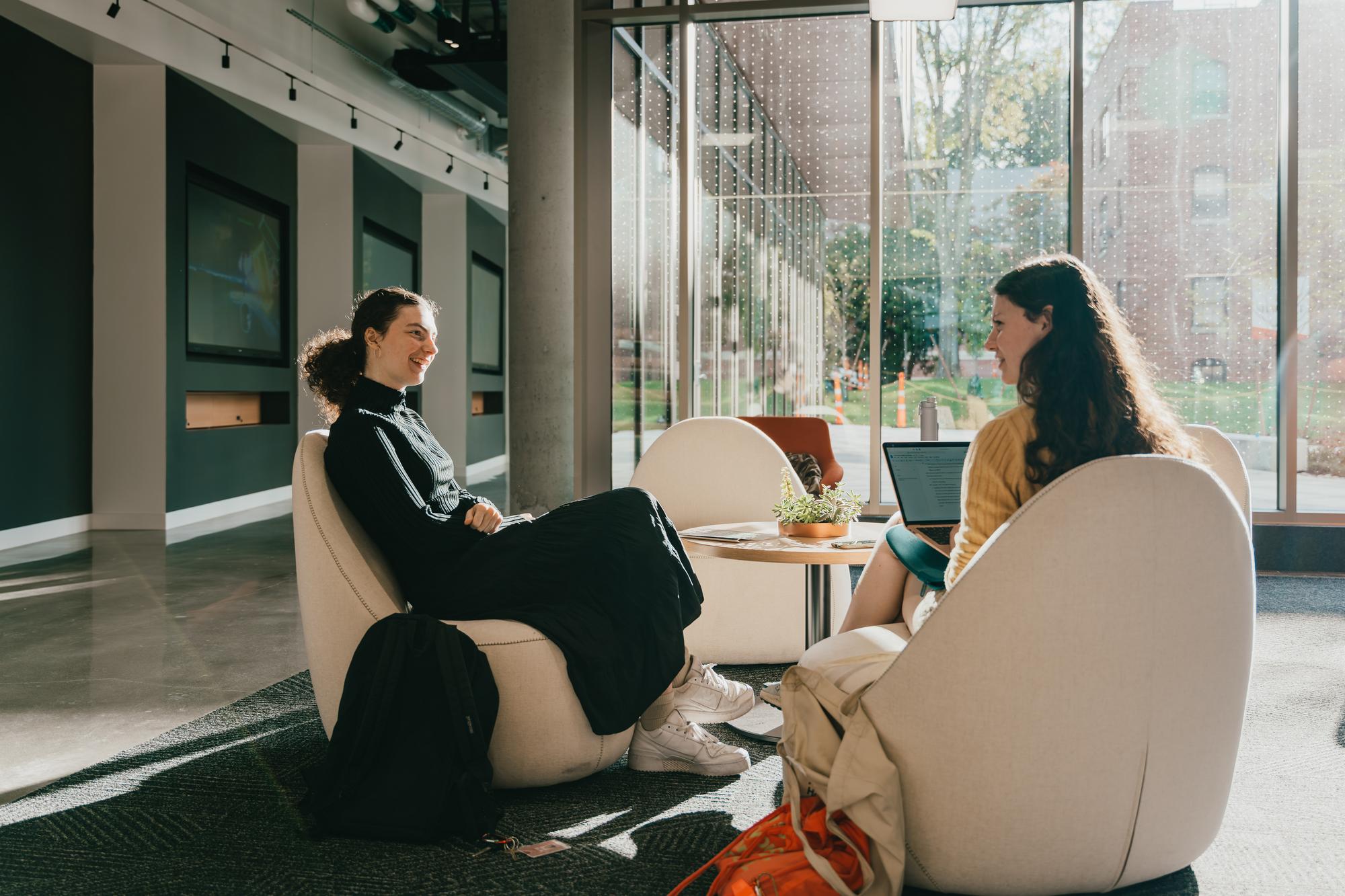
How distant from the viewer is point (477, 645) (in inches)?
98.3

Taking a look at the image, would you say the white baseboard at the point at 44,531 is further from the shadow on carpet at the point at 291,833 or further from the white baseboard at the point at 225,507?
the shadow on carpet at the point at 291,833

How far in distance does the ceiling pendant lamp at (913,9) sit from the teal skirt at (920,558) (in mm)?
3026

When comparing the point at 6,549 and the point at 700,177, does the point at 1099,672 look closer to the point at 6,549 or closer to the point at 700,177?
the point at 700,177

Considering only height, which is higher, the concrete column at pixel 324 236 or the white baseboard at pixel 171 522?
the concrete column at pixel 324 236

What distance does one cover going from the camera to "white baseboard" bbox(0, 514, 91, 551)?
6762 mm

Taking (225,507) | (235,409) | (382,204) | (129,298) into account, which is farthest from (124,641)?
(382,204)

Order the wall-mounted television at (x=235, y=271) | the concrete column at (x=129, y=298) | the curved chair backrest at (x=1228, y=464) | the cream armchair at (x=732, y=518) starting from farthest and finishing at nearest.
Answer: the wall-mounted television at (x=235, y=271), the concrete column at (x=129, y=298), the cream armchair at (x=732, y=518), the curved chair backrest at (x=1228, y=464)

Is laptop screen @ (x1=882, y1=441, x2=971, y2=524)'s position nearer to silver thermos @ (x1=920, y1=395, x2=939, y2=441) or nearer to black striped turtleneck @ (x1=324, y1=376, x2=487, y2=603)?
black striped turtleneck @ (x1=324, y1=376, x2=487, y2=603)

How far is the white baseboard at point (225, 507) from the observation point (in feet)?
26.3

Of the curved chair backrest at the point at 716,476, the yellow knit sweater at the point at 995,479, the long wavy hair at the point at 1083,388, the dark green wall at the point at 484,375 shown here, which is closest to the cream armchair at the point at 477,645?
the yellow knit sweater at the point at 995,479

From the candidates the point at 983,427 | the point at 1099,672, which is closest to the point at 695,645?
the point at 983,427

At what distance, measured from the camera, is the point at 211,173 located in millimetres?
8430

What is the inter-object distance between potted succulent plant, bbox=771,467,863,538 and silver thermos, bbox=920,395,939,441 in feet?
12.4

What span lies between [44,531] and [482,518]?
19.0 feet
